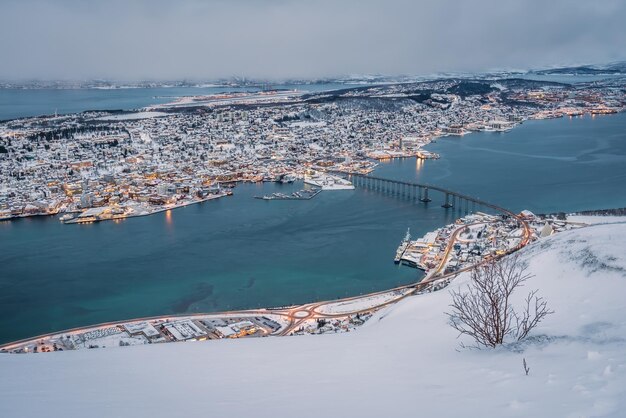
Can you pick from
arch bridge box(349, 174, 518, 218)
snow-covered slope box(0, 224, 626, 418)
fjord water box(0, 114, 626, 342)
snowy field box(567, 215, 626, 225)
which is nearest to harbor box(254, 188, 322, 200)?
fjord water box(0, 114, 626, 342)

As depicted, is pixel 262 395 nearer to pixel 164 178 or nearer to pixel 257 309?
pixel 257 309

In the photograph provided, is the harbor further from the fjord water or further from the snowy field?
the snowy field

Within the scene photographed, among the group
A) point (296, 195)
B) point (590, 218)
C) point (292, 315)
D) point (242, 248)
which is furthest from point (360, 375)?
point (296, 195)

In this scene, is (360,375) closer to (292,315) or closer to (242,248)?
(292,315)

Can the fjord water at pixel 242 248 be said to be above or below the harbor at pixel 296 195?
below

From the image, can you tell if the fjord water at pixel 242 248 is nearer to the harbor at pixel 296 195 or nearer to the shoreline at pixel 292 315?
the harbor at pixel 296 195

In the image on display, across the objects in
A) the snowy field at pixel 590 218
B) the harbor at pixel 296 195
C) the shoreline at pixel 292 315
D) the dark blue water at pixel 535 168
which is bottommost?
the shoreline at pixel 292 315

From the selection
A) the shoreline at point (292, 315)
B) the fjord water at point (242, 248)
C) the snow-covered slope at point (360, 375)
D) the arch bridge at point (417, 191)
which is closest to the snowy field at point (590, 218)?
the arch bridge at point (417, 191)

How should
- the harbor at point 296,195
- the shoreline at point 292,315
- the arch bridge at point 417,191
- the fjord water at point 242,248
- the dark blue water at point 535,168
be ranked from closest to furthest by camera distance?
the shoreline at point 292,315 → the fjord water at point 242,248 → the arch bridge at point 417,191 → the dark blue water at point 535,168 → the harbor at point 296,195
